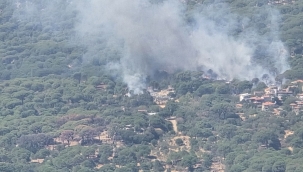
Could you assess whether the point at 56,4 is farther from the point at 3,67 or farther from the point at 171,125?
the point at 171,125

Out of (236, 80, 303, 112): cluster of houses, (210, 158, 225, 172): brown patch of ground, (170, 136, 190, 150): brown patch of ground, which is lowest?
(210, 158, 225, 172): brown patch of ground

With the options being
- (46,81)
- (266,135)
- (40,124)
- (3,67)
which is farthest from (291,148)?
(3,67)

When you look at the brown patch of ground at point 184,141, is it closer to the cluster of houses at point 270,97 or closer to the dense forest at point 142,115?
the dense forest at point 142,115

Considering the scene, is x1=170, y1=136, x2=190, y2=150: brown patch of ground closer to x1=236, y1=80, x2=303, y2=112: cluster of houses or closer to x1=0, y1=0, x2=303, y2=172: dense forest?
x1=0, y1=0, x2=303, y2=172: dense forest

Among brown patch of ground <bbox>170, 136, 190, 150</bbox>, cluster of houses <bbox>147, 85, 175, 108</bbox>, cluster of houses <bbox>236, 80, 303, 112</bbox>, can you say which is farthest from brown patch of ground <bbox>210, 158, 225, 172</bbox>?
cluster of houses <bbox>147, 85, 175, 108</bbox>

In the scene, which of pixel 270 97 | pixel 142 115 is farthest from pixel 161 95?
pixel 270 97

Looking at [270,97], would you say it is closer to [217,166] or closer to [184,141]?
[184,141]

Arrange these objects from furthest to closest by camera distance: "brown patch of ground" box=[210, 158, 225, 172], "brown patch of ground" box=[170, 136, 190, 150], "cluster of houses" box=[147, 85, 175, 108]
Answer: "cluster of houses" box=[147, 85, 175, 108] < "brown patch of ground" box=[170, 136, 190, 150] < "brown patch of ground" box=[210, 158, 225, 172]
